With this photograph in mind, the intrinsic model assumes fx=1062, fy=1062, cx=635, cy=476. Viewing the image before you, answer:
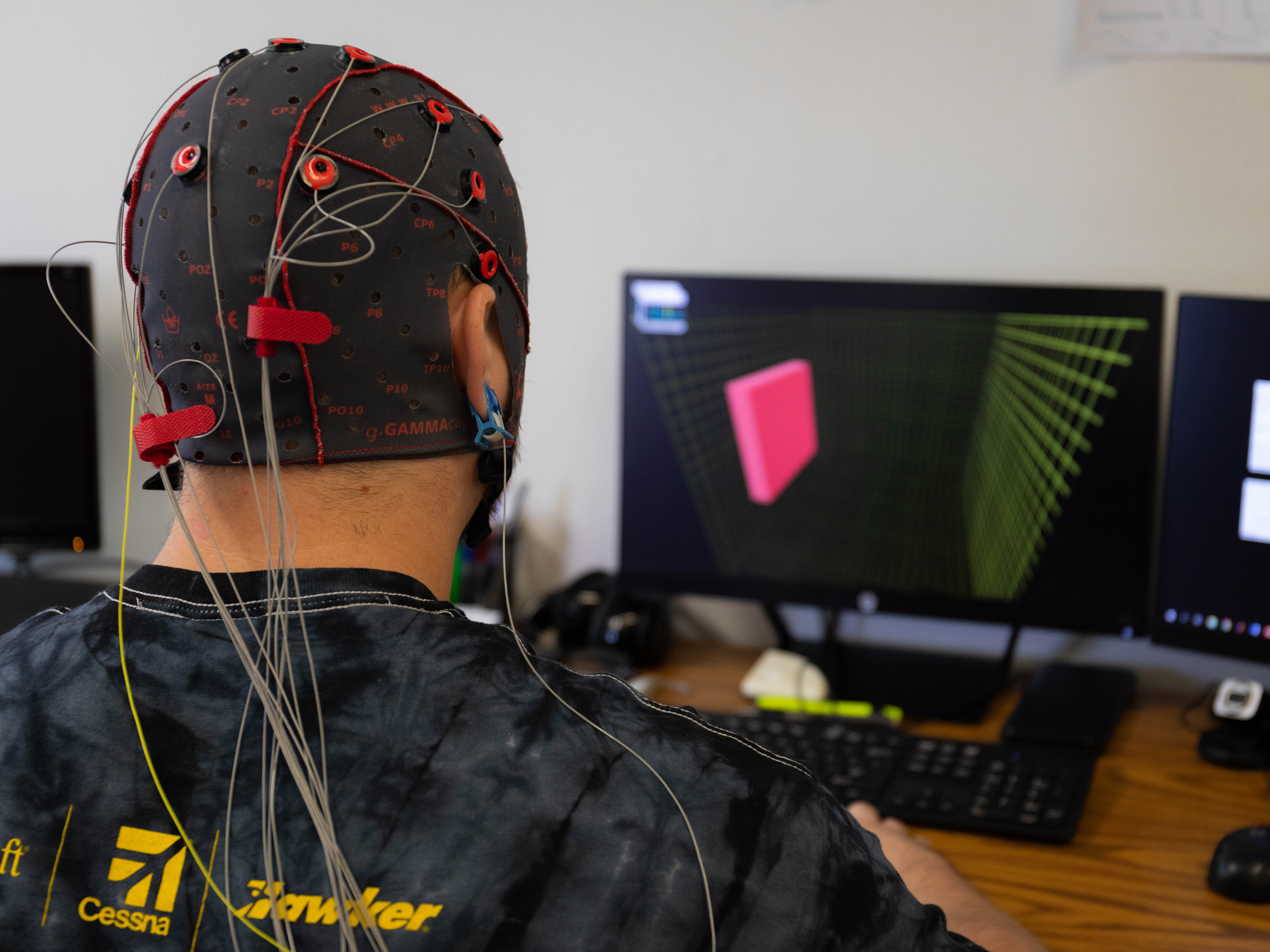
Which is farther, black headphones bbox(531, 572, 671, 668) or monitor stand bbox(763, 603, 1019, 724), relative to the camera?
black headphones bbox(531, 572, 671, 668)

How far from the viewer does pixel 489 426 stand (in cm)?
74

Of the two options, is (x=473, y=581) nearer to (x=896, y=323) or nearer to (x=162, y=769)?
(x=896, y=323)

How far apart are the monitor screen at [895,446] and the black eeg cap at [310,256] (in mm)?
755

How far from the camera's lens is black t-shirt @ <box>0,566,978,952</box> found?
604 mm

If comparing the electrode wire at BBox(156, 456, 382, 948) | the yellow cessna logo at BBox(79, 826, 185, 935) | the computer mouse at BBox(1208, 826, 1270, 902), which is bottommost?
the computer mouse at BBox(1208, 826, 1270, 902)

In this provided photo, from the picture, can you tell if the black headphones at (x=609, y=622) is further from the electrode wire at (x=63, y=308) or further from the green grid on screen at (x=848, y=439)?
the electrode wire at (x=63, y=308)

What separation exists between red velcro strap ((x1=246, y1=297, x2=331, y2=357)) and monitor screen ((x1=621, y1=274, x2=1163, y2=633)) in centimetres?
85

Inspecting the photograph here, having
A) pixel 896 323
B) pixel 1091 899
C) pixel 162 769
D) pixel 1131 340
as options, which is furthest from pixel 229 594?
pixel 1131 340

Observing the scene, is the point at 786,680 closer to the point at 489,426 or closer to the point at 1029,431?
the point at 1029,431

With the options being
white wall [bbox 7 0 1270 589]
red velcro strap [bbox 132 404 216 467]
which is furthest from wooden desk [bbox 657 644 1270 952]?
red velcro strap [bbox 132 404 216 467]

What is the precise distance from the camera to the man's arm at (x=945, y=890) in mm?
858

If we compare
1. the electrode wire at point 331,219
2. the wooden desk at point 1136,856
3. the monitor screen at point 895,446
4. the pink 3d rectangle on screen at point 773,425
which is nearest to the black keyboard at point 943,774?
the wooden desk at point 1136,856

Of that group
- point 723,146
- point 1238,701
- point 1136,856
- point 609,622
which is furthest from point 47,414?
point 1238,701

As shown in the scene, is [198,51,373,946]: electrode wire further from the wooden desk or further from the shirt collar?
the wooden desk
